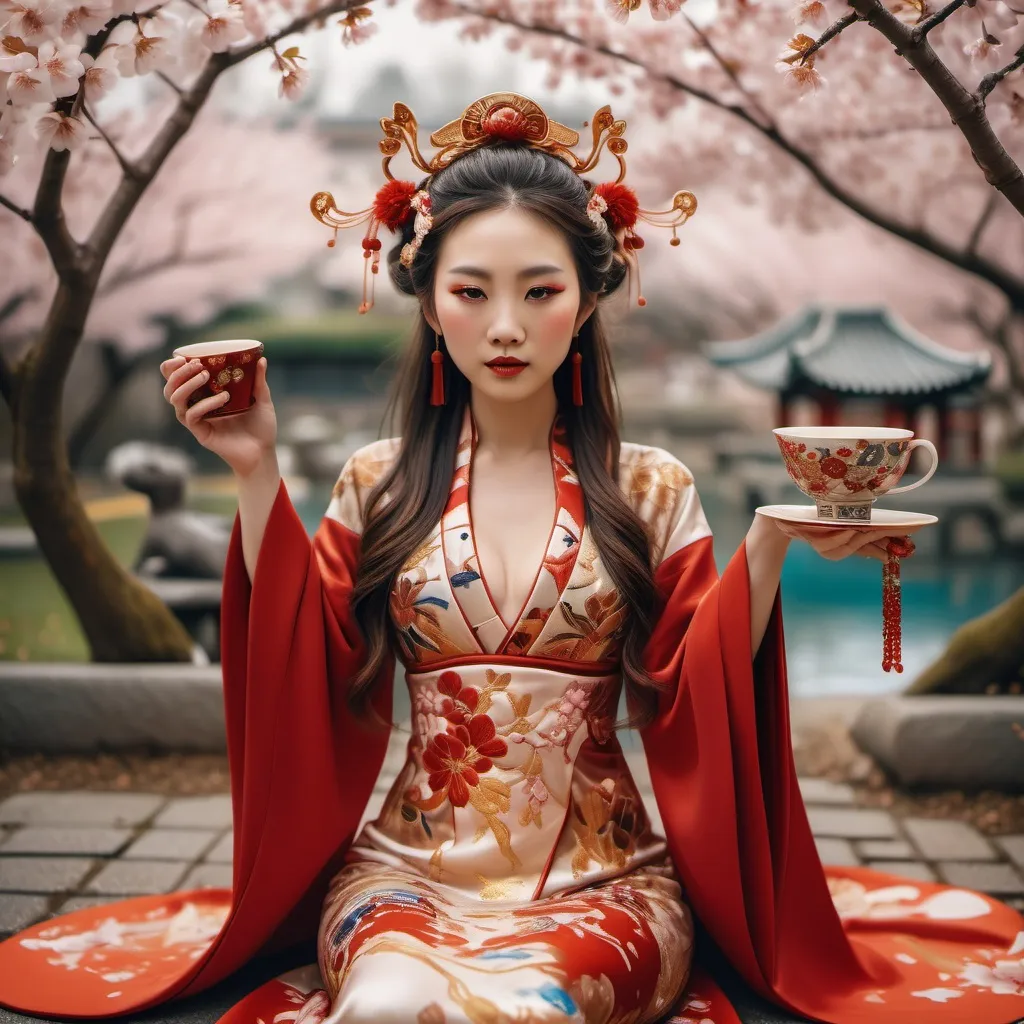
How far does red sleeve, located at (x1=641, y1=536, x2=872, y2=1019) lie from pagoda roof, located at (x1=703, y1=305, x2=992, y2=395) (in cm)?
709

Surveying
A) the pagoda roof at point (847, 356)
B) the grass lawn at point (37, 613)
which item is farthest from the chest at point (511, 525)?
the pagoda roof at point (847, 356)

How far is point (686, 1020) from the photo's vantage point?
85.1 inches

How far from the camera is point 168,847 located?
3.48m

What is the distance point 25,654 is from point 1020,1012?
4.73 m

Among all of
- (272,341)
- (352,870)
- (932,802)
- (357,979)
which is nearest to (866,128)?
(932,802)

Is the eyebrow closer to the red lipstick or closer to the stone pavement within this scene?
the red lipstick

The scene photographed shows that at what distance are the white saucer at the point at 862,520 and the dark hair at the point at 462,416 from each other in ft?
1.18

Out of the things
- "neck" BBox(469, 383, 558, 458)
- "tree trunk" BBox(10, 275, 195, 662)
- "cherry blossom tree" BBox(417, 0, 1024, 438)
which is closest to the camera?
"cherry blossom tree" BBox(417, 0, 1024, 438)

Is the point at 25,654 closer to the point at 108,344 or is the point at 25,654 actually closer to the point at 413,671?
the point at 108,344

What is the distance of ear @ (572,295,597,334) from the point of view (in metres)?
2.38

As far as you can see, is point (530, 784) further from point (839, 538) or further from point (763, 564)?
point (839, 538)

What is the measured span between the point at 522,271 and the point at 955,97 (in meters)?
0.91

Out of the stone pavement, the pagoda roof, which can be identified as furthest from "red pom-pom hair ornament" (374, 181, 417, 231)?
the pagoda roof

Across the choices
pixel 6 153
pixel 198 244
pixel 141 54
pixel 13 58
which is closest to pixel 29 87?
pixel 13 58
